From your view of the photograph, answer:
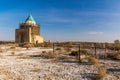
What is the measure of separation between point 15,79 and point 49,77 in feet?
5.74

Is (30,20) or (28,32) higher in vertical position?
(30,20)

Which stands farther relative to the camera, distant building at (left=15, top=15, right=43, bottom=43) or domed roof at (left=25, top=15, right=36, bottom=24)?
domed roof at (left=25, top=15, right=36, bottom=24)

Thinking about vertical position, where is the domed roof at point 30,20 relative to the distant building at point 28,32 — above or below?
above

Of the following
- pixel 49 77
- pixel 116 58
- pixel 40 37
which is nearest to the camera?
pixel 49 77

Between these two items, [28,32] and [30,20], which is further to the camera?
[30,20]

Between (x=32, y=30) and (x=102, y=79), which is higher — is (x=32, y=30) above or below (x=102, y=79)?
above

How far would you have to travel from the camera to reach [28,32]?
62.3 metres

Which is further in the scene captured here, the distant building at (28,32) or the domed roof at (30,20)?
the domed roof at (30,20)

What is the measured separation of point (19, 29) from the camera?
63812 mm

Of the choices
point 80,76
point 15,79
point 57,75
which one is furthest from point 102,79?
point 15,79

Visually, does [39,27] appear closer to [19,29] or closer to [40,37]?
[40,37]

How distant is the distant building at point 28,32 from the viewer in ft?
207

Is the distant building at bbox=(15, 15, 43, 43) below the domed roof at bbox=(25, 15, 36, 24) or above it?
below

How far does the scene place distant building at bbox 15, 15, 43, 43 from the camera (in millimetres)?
62994
